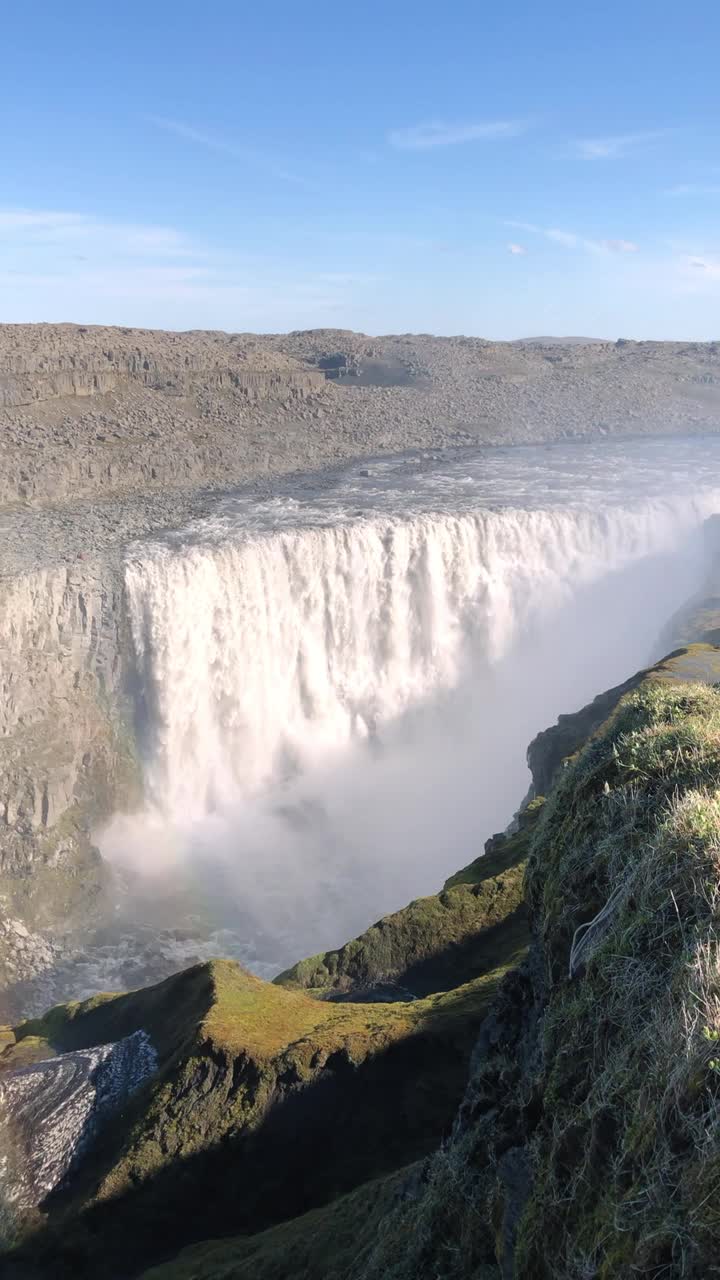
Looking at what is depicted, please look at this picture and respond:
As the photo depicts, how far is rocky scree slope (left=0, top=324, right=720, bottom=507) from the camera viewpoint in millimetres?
45656

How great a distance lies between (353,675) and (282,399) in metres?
29.4

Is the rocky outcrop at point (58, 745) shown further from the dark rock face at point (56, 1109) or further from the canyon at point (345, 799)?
the dark rock face at point (56, 1109)

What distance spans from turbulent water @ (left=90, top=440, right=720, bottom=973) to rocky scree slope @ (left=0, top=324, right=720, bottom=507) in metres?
7.89

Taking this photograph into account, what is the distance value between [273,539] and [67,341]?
97.8ft

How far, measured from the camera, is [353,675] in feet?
120

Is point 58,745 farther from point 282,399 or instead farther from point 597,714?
point 282,399

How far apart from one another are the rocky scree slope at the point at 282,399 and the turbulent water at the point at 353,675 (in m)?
7.89

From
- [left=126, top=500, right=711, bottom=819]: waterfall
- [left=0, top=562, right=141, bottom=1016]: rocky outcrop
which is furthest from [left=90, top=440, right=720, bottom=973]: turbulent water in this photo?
[left=0, top=562, right=141, bottom=1016]: rocky outcrop

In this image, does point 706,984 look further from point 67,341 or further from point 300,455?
point 67,341

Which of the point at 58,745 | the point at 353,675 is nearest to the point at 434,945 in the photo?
the point at 58,745

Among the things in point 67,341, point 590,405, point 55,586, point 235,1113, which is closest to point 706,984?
point 235,1113

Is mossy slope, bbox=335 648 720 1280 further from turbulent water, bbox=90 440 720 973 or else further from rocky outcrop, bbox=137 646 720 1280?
turbulent water, bbox=90 440 720 973

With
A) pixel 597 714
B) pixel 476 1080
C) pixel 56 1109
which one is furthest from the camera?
pixel 597 714

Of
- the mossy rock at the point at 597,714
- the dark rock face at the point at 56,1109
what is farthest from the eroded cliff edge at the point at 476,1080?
the mossy rock at the point at 597,714
